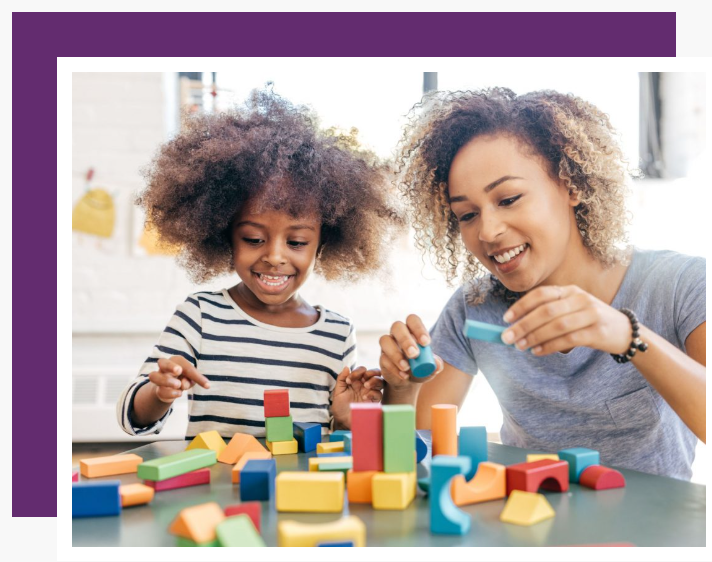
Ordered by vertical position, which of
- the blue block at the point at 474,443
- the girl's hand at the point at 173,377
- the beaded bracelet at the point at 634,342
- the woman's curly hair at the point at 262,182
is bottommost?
the blue block at the point at 474,443

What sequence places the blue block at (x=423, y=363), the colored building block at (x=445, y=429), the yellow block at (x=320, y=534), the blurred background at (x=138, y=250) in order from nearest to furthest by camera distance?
the yellow block at (x=320, y=534)
the colored building block at (x=445, y=429)
the blue block at (x=423, y=363)
the blurred background at (x=138, y=250)

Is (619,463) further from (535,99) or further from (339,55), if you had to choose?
(339,55)

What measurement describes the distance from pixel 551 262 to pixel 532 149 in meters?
0.18

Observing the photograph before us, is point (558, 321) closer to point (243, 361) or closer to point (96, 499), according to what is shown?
point (96, 499)

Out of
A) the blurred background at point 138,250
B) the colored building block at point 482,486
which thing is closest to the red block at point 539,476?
the colored building block at point 482,486

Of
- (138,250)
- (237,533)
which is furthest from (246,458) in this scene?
(138,250)

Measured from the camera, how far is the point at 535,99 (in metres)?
1.07

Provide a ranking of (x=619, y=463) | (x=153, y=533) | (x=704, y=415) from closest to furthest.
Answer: (x=153, y=533) → (x=704, y=415) → (x=619, y=463)

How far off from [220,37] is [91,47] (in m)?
0.16

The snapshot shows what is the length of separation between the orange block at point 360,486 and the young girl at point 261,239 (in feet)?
1.37

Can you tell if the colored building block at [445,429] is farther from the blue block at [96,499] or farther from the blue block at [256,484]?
the blue block at [96,499]

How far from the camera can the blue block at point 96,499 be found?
2.03 feet

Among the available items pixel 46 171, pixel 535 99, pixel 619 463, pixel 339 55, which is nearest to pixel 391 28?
pixel 339 55

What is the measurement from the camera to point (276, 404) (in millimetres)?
940
